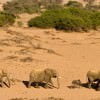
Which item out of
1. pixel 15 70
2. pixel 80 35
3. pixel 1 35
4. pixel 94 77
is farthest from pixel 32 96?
pixel 80 35

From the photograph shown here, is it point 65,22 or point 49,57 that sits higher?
point 49,57

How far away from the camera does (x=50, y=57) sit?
18.2 m

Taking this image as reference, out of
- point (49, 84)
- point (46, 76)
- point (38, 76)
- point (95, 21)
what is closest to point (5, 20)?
point (95, 21)

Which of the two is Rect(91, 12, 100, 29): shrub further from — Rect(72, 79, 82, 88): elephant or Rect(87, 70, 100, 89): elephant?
Rect(87, 70, 100, 89): elephant

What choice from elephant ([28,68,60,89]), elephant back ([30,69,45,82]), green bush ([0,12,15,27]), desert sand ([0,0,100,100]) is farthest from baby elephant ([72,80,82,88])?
green bush ([0,12,15,27])

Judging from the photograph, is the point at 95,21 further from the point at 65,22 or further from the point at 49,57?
the point at 49,57

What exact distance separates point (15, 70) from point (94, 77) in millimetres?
3469

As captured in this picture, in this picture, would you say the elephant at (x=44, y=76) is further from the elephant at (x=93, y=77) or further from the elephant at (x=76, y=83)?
the elephant at (x=93, y=77)

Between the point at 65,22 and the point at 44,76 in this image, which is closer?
the point at 44,76

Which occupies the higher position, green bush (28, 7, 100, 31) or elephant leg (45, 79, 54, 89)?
elephant leg (45, 79, 54, 89)

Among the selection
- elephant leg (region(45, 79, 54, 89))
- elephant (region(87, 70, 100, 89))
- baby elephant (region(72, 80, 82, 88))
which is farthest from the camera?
baby elephant (region(72, 80, 82, 88))

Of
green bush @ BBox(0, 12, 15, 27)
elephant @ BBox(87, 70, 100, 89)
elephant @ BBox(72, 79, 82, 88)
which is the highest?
elephant @ BBox(87, 70, 100, 89)

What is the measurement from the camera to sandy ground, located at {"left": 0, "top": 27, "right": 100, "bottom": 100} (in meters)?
12.3

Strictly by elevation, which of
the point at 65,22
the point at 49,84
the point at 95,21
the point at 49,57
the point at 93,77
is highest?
the point at 93,77
